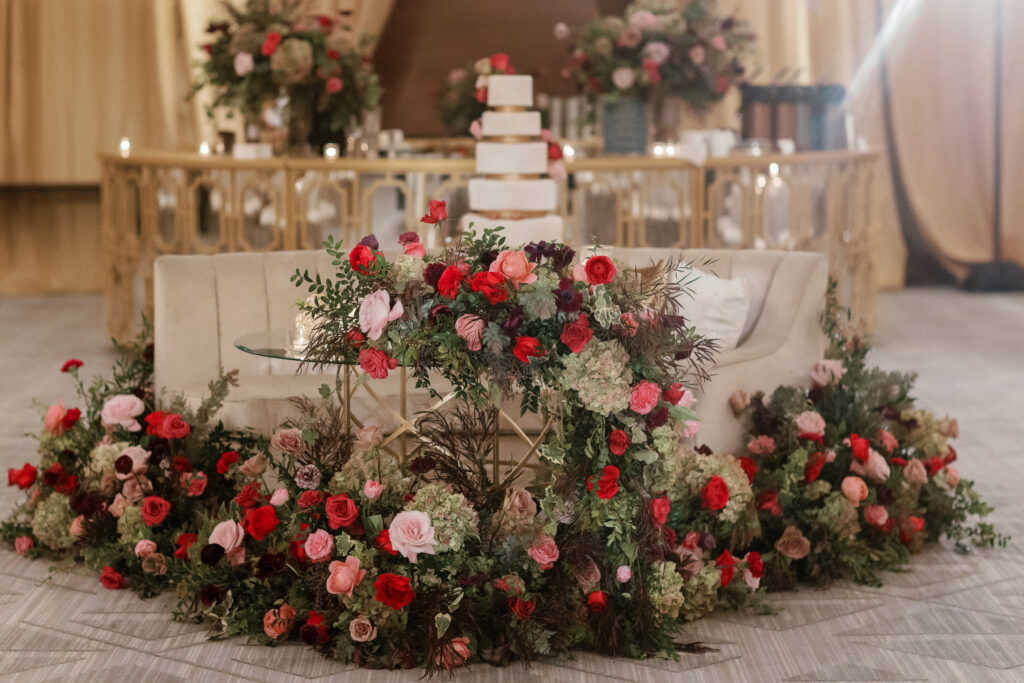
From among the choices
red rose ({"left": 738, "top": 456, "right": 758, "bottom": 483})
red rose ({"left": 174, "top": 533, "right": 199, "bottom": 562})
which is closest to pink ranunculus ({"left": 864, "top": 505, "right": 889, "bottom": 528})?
red rose ({"left": 738, "top": 456, "right": 758, "bottom": 483})

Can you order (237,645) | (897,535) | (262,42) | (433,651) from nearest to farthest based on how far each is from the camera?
(433,651)
(237,645)
(897,535)
(262,42)

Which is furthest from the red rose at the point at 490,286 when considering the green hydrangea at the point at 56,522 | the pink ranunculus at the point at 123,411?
the green hydrangea at the point at 56,522

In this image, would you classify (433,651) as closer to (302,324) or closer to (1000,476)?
(302,324)

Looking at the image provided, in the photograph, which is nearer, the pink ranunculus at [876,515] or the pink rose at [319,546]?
the pink rose at [319,546]

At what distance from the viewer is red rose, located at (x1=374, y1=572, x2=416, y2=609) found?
9.98ft

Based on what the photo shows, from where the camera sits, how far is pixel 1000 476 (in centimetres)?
489

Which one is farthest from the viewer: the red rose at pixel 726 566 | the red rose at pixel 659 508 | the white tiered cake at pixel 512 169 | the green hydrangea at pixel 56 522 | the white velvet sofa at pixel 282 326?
the white tiered cake at pixel 512 169

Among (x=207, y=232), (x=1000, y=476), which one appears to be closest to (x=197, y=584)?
(x=1000, y=476)

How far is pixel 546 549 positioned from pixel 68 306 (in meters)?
7.06

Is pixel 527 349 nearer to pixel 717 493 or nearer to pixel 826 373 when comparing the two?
pixel 717 493

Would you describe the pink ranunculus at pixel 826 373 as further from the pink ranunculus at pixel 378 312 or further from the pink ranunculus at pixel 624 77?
the pink ranunculus at pixel 624 77

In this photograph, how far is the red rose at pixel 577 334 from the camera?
295 cm

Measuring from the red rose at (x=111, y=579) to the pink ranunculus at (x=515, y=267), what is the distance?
59.1 inches

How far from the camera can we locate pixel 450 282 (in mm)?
2988
